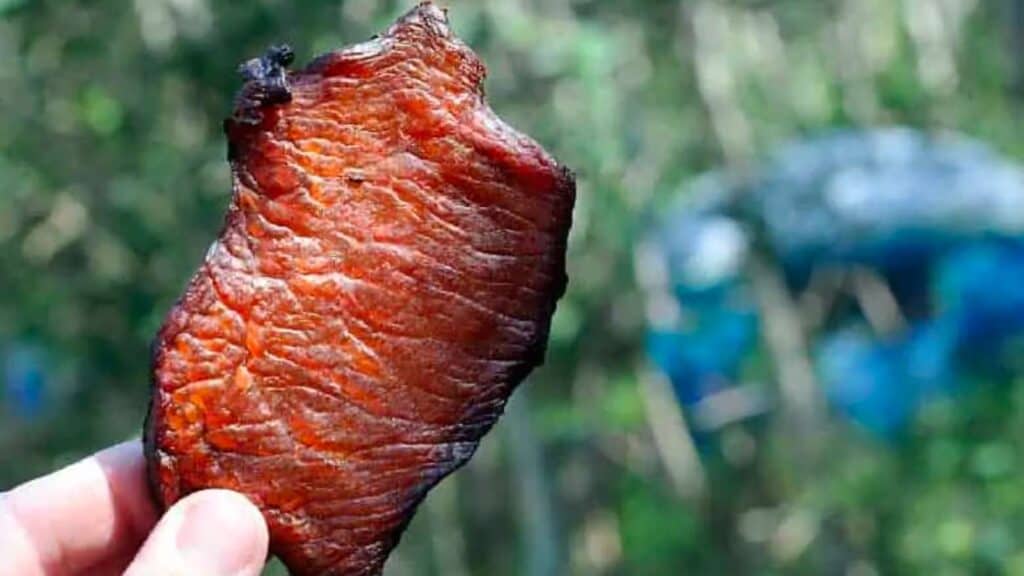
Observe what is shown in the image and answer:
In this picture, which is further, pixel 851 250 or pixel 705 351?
pixel 851 250

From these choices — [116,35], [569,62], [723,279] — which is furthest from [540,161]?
[723,279]

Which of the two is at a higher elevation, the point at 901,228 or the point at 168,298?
the point at 901,228

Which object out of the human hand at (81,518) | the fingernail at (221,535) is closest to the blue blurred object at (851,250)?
the human hand at (81,518)

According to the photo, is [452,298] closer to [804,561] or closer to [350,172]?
[350,172]

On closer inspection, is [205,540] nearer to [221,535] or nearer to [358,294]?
[221,535]

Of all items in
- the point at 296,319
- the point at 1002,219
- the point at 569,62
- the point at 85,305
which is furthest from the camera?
the point at 1002,219

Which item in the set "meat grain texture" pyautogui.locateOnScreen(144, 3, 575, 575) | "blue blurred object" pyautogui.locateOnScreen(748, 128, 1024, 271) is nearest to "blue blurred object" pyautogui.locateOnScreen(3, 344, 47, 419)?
"blue blurred object" pyautogui.locateOnScreen(748, 128, 1024, 271)

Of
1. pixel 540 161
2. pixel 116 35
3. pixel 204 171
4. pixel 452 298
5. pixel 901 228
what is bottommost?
pixel 452 298

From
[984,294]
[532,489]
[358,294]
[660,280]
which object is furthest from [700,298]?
[358,294]
